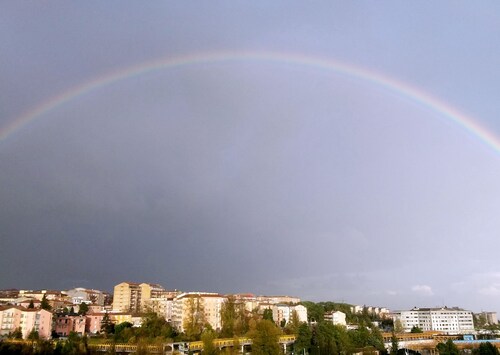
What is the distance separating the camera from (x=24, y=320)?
43.6m

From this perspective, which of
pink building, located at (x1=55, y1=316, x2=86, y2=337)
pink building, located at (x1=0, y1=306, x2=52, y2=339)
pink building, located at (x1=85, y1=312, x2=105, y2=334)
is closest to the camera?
pink building, located at (x1=0, y1=306, x2=52, y2=339)

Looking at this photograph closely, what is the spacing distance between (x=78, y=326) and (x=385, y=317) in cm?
6755

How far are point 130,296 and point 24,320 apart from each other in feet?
104

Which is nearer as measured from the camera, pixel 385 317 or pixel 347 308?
pixel 347 308

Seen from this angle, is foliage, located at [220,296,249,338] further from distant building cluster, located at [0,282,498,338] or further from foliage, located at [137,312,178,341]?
foliage, located at [137,312,178,341]

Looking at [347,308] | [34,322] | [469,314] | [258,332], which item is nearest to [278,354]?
[258,332]

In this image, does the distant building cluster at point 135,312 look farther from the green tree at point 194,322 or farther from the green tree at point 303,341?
the green tree at point 303,341

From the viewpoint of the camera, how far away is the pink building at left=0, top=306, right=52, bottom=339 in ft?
140

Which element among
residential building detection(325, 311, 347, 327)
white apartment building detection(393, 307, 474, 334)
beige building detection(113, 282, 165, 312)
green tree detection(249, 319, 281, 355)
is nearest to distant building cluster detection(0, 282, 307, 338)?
beige building detection(113, 282, 165, 312)

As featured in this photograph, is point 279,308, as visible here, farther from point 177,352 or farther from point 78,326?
point 177,352

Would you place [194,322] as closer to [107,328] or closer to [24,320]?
[107,328]

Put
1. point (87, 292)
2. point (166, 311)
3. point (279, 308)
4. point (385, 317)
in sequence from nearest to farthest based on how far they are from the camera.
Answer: point (166, 311) → point (279, 308) → point (87, 292) → point (385, 317)

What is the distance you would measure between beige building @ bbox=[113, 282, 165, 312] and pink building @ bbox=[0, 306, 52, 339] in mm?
29079

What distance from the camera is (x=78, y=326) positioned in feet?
162
